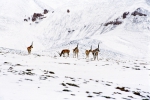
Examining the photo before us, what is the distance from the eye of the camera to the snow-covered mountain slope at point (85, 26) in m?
88.8

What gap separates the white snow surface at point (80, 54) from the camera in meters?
13.4

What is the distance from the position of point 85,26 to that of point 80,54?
279 ft

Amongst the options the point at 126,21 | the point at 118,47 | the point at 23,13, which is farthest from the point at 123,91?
the point at 23,13

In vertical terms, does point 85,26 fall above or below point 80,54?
above

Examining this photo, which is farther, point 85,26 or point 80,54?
point 85,26

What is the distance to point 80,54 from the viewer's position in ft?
174

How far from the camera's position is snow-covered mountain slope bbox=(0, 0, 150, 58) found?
291ft

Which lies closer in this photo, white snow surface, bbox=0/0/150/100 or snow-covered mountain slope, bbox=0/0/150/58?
white snow surface, bbox=0/0/150/100

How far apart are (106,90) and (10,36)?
124 meters

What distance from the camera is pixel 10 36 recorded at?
134 meters

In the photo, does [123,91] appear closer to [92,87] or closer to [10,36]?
[92,87]

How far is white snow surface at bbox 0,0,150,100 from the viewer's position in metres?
13.4

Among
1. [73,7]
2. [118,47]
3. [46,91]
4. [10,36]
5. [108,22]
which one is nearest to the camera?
[46,91]

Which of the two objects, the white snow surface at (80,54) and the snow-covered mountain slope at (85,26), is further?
the snow-covered mountain slope at (85,26)
